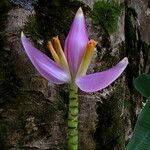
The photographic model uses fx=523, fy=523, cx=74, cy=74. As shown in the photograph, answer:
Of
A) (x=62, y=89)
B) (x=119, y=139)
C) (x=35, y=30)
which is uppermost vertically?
(x=35, y=30)

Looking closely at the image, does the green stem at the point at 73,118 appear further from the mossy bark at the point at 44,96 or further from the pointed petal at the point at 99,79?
the mossy bark at the point at 44,96

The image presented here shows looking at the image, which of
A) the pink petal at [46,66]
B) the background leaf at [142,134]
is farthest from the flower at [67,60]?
the background leaf at [142,134]

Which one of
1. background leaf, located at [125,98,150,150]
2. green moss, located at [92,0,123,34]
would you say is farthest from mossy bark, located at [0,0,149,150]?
background leaf, located at [125,98,150,150]

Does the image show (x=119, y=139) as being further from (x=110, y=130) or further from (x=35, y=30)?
(x=35, y=30)

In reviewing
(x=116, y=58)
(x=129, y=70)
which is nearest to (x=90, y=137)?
(x=116, y=58)

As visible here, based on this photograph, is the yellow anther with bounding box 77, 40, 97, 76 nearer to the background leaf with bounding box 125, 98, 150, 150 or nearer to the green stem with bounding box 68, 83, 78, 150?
the green stem with bounding box 68, 83, 78, 150
